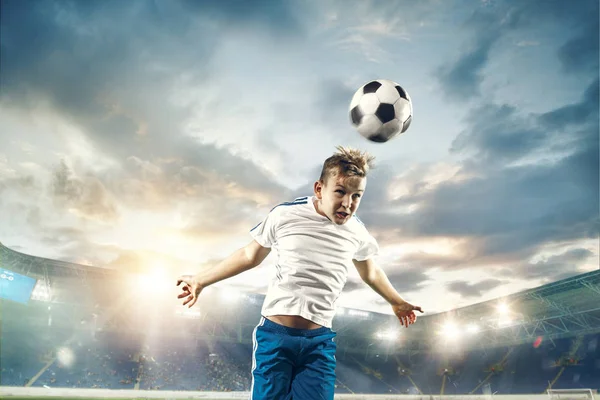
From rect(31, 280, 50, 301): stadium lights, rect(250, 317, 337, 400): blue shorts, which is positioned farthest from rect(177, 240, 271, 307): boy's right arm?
rect(31, 280, 50, 301): stadium lights

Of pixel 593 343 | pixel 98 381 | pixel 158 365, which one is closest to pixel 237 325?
pixel 158 365

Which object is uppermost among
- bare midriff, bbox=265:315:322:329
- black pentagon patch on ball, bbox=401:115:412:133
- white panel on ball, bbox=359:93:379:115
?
white panel on ball, bbox=359:93:379:115

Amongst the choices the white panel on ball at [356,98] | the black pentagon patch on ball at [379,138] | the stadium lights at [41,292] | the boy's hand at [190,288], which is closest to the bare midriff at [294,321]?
the boy's hand at [190,288]

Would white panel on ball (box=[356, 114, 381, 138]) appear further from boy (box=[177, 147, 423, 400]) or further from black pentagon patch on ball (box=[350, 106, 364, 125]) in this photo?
boy (box=[177, 147, 423, 400])

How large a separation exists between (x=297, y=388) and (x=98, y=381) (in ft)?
76.3

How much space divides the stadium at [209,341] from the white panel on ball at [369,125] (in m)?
17.6

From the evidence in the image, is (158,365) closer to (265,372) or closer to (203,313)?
(203,313)

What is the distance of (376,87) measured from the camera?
521cm

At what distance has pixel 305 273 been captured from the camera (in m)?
2.63

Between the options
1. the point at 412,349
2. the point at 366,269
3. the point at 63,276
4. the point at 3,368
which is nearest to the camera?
the point at 366,269

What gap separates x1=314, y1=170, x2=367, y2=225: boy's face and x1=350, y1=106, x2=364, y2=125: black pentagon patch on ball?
103 inches

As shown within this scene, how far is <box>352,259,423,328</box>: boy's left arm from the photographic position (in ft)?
10.3

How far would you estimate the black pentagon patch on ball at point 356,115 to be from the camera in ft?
16.9

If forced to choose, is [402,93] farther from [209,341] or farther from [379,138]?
[209,341]
